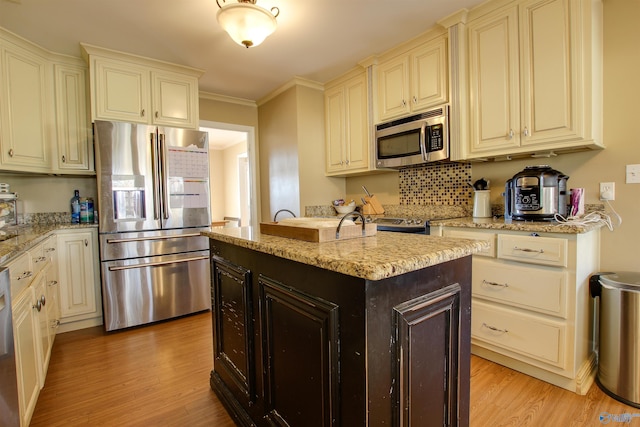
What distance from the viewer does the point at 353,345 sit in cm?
Result: 85

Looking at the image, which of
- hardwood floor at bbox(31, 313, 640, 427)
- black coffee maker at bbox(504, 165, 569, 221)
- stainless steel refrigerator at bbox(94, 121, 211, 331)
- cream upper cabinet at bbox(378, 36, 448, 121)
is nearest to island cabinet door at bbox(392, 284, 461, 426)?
hardwood floor at bbox(31, 313, 640, 427)

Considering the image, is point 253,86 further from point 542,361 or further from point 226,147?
point 226,147

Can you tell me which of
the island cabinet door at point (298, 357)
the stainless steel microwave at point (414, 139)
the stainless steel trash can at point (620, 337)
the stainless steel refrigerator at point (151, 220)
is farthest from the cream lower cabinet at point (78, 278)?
the stainless steel trash can at point (620, 337)

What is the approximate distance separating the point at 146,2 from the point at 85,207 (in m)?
1.87

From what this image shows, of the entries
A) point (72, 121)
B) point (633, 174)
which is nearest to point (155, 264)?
point (72, 121)

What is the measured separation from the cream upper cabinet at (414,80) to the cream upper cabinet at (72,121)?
9.06ft

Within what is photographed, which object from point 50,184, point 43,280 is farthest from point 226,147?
point 43,280

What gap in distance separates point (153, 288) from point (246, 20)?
2.29 metres

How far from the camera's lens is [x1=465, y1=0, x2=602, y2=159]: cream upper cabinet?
70.7 inches

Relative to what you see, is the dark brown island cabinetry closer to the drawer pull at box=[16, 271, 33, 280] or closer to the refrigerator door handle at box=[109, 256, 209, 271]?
the drawer pull at box=[16, 271, 33, 280]

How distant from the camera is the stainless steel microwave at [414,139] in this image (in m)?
2.49

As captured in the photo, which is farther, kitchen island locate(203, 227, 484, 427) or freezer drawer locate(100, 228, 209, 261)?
freezer drawer locate(100, 228, 209, 261)

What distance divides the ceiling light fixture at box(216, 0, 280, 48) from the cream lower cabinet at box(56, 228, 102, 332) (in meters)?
2.04

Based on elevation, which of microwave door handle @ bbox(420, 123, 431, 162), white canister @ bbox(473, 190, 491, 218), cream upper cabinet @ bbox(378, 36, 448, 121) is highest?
cream upper cabinet @ bbox(378, 36, 448, 121)
